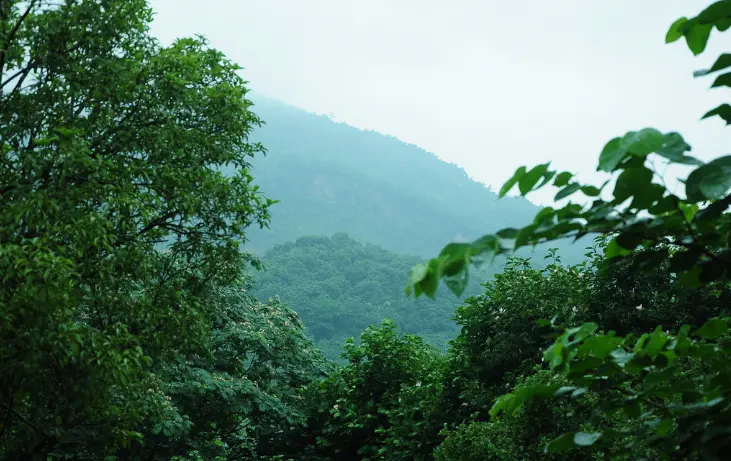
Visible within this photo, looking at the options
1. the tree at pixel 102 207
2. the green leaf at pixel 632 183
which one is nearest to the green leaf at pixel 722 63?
the green leaf at pixel 632 183

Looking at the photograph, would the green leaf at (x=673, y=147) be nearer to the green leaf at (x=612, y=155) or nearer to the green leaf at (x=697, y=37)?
the green leaf at (x=612, y=155)

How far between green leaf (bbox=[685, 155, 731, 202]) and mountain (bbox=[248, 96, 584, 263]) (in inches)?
4555

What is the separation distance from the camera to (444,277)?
3.84 ft

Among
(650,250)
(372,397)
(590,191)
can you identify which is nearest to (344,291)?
(372,397)

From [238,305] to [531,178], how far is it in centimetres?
1676

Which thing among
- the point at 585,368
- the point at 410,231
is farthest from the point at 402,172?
the point at 585,368

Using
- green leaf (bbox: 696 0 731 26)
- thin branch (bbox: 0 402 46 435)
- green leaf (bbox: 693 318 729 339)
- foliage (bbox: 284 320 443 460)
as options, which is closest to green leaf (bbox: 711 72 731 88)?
green leaf (bbox: 696 0 731 26)

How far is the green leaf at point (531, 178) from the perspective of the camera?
1345 mm

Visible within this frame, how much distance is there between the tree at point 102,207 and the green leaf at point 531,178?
444 centimetres

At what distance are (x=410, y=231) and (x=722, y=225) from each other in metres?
139

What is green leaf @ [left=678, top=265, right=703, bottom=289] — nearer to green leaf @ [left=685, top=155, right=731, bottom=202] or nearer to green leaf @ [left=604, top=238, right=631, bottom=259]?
green leaf @ [left=604, top=238, right=631, bottom=259]

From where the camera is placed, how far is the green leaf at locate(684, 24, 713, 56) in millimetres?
1508

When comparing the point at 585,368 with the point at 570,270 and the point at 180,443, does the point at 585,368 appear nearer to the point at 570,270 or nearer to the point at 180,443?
the point at 570,270

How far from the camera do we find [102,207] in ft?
23.0
